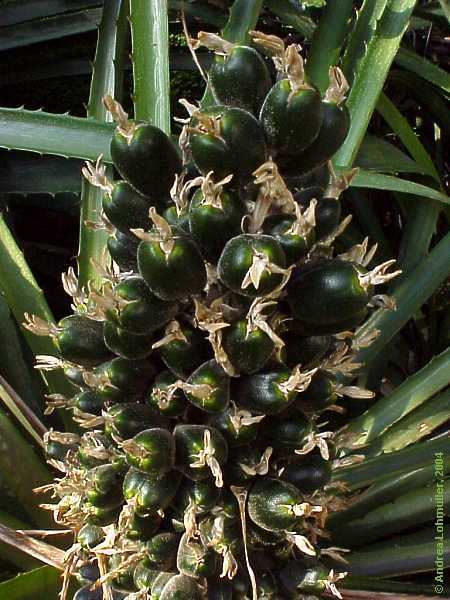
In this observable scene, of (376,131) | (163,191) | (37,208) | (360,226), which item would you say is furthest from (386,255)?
(163,191)

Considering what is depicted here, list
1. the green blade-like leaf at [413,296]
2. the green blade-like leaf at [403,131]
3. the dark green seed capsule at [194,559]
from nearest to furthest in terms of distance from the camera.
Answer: the dark green seed capsule at [194,559] < the green blade-like leaf at [413,296] < the green blade-like leaf at [403,131]

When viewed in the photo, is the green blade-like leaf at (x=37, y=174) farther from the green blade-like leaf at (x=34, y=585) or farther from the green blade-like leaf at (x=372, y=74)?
the green blade-like leaf at (x=34, y=585)

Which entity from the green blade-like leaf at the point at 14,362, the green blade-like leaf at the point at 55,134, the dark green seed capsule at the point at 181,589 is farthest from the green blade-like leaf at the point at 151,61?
the dark green seed capsule at the point at 181,589

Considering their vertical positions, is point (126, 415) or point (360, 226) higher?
point (126, 415)

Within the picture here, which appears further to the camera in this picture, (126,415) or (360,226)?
(360,226)

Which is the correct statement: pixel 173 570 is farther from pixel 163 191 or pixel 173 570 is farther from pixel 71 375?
pixel 163 191

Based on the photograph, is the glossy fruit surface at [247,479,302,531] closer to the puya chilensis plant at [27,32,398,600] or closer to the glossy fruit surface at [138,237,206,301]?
the puya chilensis plant at [27,32,398,600]
